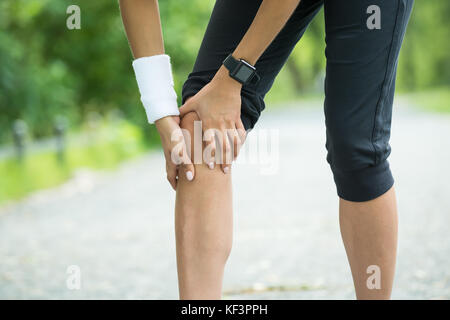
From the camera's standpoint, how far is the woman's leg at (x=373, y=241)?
160 cm

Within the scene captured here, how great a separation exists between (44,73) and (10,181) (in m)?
3.63

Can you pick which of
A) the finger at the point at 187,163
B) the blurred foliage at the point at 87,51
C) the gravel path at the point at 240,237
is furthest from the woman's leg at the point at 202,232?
the blurred foliage at the point at 87,51

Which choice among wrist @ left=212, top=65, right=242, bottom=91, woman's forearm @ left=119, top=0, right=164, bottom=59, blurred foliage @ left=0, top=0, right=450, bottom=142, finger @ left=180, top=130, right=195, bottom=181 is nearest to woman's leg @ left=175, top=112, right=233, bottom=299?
finger @ left=180, top=130, right=195, bottom=181

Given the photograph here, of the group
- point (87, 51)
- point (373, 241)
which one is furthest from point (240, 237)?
point (87, 51)

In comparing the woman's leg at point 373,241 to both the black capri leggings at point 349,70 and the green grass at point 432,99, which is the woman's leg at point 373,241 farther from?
the green grass at point 432,99

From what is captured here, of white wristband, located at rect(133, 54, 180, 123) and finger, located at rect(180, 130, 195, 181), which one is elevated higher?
white wristband, located at rect(133, 54, 180, 123)

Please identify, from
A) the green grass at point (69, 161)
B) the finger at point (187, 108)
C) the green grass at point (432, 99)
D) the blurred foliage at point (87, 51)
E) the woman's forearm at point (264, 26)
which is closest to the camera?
the woman's forearm at point (264, 26)

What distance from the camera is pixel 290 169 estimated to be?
7625 millimetres

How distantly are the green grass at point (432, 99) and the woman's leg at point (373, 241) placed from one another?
16.2m

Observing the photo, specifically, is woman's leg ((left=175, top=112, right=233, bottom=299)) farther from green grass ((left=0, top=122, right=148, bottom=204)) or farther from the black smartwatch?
green grass ((left=0, top=122, right=148, bottom=204))

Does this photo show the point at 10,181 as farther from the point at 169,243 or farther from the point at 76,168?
the point at 169,243

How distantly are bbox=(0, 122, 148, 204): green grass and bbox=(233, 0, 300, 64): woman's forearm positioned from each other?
4940mm

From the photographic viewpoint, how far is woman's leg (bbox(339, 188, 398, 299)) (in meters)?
1.60
